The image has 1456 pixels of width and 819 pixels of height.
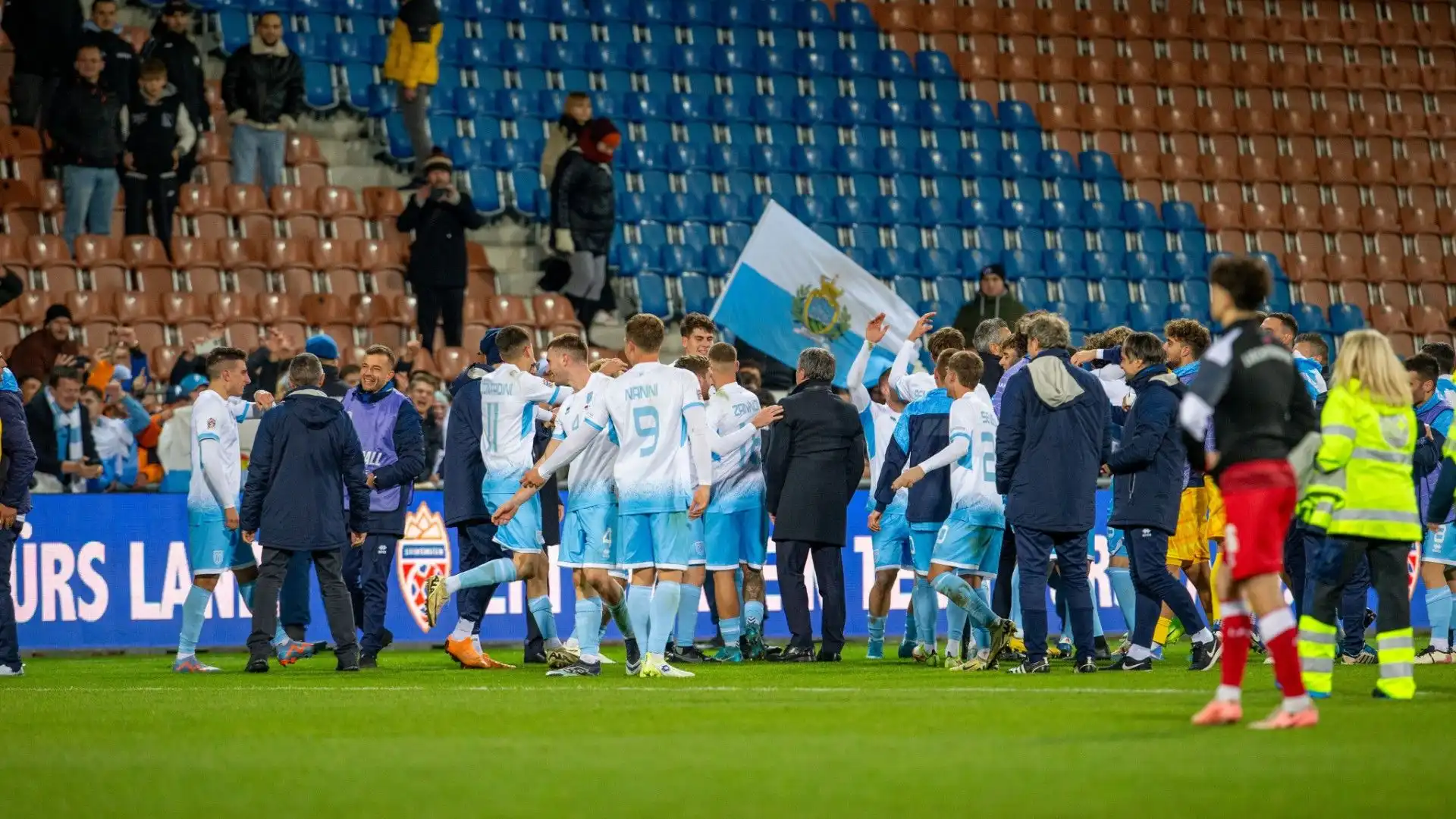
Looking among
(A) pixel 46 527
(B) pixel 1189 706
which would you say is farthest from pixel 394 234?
(B) pixel 1189 706

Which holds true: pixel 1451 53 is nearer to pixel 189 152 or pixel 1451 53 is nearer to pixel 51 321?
pixel 189 152

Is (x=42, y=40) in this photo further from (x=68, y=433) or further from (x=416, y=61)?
(x=68, y=433)

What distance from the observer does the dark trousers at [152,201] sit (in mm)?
20625

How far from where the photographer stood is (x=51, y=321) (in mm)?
17953

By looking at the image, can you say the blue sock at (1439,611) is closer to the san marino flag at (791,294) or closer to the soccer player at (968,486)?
the soccer player at (968,486)

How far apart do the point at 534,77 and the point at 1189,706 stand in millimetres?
17463

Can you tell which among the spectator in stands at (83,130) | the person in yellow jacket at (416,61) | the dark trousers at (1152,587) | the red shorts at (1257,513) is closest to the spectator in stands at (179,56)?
the spectator in stands at (83,130)

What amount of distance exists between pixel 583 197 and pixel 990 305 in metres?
4.84

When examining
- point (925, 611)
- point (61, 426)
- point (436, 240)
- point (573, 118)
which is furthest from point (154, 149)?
point (925, 611)

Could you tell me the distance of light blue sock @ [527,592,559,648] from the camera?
14039 millimetres

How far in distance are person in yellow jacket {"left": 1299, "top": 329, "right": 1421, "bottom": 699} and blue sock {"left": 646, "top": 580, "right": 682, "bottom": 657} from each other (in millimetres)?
3732

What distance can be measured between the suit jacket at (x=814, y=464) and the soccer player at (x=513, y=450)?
175 centimetres

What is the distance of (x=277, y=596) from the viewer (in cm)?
1352

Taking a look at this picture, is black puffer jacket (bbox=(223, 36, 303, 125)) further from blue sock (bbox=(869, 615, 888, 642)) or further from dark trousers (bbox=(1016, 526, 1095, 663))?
dark trousers (bbox=(1016, 526, 1095, 663))
